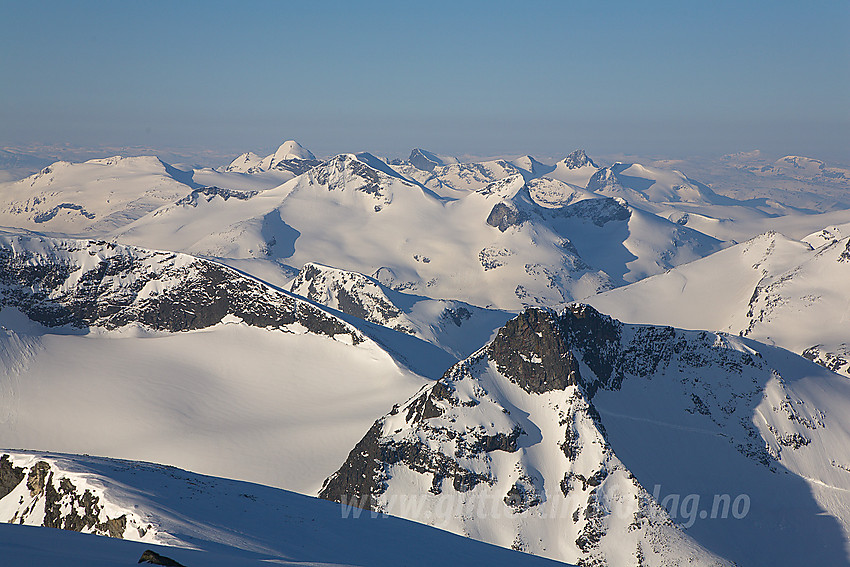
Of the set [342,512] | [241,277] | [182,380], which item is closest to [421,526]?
[342,512]

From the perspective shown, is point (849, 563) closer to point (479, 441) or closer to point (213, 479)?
point (479, 441)

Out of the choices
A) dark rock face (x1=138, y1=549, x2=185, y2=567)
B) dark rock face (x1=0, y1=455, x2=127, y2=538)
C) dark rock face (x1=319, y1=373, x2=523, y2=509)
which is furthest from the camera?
dark rock face (x1=319, y1=373, x2=523, y2=509)

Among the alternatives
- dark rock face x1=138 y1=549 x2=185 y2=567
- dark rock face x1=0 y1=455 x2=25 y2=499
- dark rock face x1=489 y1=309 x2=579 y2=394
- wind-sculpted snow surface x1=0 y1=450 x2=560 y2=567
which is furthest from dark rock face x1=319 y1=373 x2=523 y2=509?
dark rock face x1=138 y1=549 x2=185 y2=567

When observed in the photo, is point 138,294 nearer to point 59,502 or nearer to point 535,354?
point 535,354

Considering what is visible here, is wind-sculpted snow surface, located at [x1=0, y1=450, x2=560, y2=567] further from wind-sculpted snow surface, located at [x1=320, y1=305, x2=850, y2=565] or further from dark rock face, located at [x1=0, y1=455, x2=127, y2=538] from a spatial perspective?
wind-sculpted snow surface, located at [x1=320, y1=305, x2=850, y2=565]

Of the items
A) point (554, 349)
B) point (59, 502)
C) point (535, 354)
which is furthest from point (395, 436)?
point (59, 502)
